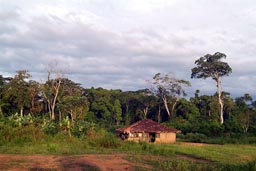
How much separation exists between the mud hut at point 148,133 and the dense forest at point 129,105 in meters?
3.81

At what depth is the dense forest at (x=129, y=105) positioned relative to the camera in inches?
1399

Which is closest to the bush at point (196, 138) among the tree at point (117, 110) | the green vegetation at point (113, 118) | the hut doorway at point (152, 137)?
the green vegetation at point (113, 118)

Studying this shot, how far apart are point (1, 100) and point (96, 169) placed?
98.1 ft

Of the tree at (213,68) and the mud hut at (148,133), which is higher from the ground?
the tree at (213,68)

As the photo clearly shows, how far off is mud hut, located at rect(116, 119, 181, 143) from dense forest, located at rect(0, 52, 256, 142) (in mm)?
3809

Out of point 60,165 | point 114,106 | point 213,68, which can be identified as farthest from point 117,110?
point 60,165

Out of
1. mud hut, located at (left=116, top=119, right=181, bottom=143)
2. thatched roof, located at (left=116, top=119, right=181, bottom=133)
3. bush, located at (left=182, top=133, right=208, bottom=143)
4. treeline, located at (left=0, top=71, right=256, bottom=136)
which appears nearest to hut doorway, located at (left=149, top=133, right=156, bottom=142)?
mud hut, located at (left=116, top=119, right=181, bottom=143)

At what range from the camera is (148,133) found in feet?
105

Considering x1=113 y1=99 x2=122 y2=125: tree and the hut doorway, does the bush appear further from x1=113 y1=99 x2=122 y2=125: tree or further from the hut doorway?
x1=113 y1=99 x2=122 y2=125: tree

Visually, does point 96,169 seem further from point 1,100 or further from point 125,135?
point 1,100

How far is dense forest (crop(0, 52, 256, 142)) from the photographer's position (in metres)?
35.5

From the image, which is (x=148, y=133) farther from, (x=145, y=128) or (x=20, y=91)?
(x=20, y=91)

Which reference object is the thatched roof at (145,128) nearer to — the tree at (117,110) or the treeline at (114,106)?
the treeline at (114,106)

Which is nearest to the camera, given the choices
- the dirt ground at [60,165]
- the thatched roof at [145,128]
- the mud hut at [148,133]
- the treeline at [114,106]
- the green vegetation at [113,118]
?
the dirt ground at [60,165]
